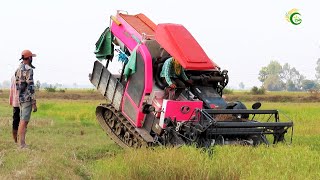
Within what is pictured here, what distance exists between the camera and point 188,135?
886 centimetres

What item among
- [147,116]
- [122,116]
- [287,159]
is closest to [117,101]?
[122,116]

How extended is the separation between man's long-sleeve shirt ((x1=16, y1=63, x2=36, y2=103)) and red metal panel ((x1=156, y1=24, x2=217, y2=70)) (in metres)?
2.63

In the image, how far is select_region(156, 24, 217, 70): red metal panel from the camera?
9.57 m

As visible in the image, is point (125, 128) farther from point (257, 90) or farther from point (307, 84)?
point (307, 84)

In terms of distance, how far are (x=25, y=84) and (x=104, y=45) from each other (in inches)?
119

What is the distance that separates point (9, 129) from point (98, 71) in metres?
3.04

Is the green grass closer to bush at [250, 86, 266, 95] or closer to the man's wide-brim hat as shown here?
the man's wide-brim hat

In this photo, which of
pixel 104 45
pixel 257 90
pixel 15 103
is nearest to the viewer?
pixel 15 103

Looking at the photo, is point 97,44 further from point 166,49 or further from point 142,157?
point 142,157

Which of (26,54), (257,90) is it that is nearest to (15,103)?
(26,54)

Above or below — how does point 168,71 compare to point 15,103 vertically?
above

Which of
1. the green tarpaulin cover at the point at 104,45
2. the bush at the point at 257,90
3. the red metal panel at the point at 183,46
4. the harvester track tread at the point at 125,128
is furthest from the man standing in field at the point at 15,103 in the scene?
the bush at the point at 257,90

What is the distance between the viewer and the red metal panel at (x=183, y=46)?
9.57 m

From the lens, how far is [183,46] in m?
9.80
